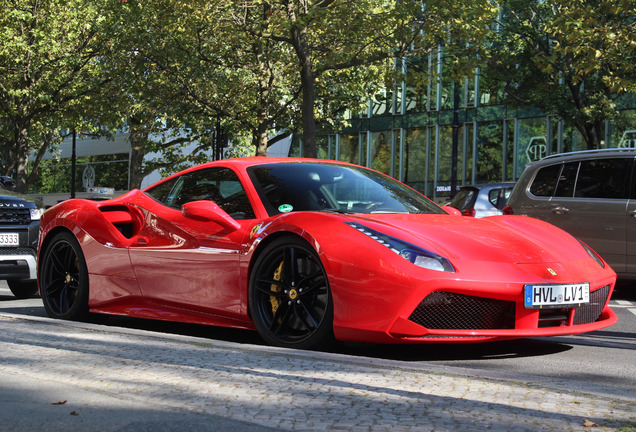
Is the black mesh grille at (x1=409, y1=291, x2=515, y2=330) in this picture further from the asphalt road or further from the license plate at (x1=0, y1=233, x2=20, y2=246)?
the license plate at (x1=0, y1=233, x2=20, y2=246)

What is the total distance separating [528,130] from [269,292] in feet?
110

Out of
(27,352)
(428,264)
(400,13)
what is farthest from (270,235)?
(400,13)

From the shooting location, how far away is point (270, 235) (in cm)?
549

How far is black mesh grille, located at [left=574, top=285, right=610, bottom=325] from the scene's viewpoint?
5.39 metres

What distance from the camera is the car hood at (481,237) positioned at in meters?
5.08

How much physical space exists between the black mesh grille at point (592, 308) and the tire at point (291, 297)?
1568 mm

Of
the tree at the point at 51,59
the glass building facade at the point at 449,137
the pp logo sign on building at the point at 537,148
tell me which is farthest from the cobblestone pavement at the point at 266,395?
the pp logo sign on building at the point at 537,148

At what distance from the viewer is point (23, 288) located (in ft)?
34.2

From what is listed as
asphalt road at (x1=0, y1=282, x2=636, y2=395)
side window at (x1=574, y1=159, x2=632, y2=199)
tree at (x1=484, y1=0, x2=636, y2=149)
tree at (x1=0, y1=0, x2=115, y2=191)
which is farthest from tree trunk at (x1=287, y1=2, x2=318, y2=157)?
asphalt road at (x1=0, y1=282, x2=636, y2=395)

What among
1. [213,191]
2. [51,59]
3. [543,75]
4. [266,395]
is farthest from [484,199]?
[51,59]

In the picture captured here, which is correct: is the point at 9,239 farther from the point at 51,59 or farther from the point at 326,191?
the point at 51,59

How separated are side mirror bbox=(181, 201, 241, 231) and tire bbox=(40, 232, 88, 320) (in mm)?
1561

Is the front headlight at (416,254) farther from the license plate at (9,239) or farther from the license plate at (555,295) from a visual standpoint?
the license plate at (9,239)

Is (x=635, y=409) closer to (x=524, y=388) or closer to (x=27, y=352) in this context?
(x=524, y=388)
